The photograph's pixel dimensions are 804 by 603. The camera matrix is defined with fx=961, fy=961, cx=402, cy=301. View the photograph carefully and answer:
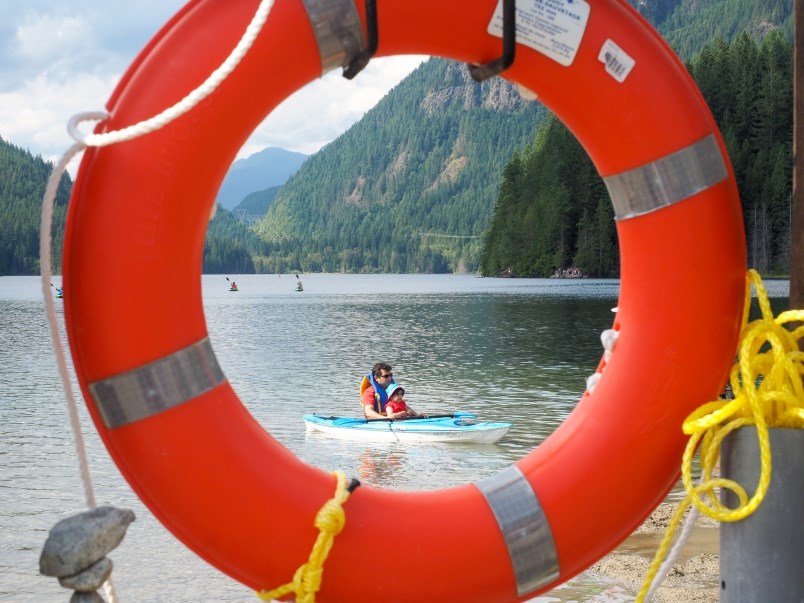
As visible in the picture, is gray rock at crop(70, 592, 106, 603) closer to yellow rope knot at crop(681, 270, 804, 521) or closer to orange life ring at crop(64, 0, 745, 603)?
orange life ring at crop(64, 0, 745, 603)

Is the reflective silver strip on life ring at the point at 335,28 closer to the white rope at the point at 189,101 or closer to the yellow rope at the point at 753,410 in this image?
the white rope at the point at 189,101

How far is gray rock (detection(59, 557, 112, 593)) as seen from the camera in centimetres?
227

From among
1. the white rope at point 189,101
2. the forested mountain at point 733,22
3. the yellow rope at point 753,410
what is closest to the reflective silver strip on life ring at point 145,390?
the white rope at point 189,101

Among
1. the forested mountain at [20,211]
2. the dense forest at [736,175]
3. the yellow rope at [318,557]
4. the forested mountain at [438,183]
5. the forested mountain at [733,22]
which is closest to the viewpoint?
the yellow rope at [318,557]

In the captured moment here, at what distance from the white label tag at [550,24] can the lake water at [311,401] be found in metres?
3.18

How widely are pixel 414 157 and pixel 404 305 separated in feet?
486

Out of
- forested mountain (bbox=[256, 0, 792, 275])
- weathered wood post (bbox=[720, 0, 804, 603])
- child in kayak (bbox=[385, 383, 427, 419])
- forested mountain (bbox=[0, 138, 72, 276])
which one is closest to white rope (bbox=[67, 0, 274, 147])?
weathered wood post (bbox=[720, 0, 804, 603])

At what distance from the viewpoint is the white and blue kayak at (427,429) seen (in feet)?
32.1

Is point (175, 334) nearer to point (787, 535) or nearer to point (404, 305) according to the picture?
point (787, 535)

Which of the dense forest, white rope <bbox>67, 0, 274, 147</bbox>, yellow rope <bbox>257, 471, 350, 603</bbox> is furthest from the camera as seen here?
the dense forest

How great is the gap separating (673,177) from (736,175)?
200 ft

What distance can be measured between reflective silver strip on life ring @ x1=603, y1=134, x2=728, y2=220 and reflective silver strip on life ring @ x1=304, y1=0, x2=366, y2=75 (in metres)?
0.75

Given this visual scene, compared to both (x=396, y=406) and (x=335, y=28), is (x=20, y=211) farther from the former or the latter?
(x=335, y=28)

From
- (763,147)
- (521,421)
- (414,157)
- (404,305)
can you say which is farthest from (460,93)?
(521,421)
